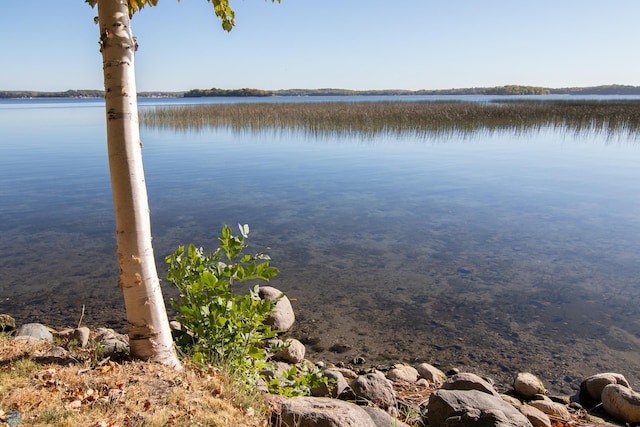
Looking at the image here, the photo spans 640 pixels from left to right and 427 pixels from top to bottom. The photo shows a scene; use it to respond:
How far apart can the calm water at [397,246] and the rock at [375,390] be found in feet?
3.40

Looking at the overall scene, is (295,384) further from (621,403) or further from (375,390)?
(621,403)

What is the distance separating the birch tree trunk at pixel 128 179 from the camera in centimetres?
287

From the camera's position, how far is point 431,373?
4.61 meters

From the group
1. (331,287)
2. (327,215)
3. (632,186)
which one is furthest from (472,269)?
(632,186)

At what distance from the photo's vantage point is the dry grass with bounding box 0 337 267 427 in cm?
258

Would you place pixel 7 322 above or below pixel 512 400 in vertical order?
above

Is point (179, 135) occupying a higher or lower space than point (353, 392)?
higher

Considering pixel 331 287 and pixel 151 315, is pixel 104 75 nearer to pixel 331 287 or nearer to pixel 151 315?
pixel 151 315

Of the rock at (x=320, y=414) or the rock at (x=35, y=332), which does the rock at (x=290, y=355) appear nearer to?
the rock at (x=320, y=414)

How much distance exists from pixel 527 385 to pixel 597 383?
62 centimetres

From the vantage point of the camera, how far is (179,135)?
24328 mm

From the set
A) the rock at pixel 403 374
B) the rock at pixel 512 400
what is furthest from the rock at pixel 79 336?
the rock at pixel 512 400

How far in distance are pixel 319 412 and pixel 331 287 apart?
3.75 meters

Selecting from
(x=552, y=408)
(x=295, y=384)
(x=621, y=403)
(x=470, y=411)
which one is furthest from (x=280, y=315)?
(x=621, y=403)
